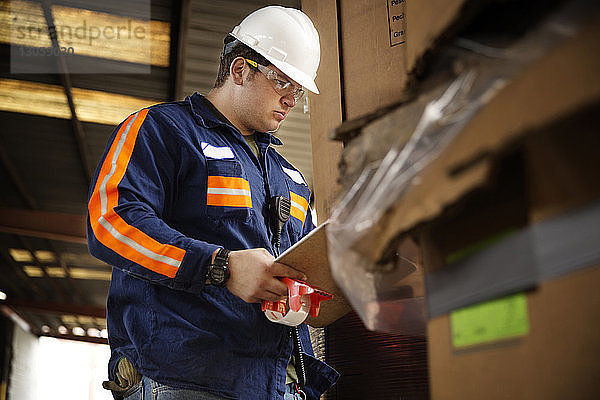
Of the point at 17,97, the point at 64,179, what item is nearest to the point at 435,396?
the point at 17,97

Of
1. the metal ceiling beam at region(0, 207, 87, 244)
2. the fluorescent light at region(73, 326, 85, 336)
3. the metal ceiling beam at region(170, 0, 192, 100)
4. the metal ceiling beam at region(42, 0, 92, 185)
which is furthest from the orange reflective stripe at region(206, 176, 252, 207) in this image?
the fluorescent light at region(73, 326, 85, 336)

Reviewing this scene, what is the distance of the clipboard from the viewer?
1.29m

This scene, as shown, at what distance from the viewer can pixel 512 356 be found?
64 centimetres

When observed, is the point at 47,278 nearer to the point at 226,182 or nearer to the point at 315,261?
the point at 226,182

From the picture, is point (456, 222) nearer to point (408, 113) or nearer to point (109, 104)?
point (408, 113)

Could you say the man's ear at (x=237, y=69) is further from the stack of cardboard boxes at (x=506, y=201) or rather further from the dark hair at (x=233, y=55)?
the stack of cardboard boxes at (x=506, y=201)

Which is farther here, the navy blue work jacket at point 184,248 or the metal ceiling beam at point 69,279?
the metal ceiling beam at point 69,279

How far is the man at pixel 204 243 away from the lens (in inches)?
61.2

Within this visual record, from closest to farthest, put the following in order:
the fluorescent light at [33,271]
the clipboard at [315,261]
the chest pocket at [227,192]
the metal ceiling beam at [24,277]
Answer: the clipboard at [315,261] → the chest pocket at [227,192] → the metal ceiling beam at [24,277] → the fluorescent light at [33,271]

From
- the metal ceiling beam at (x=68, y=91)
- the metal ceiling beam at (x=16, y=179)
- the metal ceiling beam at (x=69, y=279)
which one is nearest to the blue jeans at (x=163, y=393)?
the metal ceiling beam at (x=68, y=91)

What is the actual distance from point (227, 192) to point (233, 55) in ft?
2.15

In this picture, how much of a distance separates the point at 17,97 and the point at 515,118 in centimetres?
719

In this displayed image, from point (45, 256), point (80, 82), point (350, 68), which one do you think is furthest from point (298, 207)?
point (45, 256)

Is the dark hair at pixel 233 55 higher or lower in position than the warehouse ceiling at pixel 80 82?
lower
